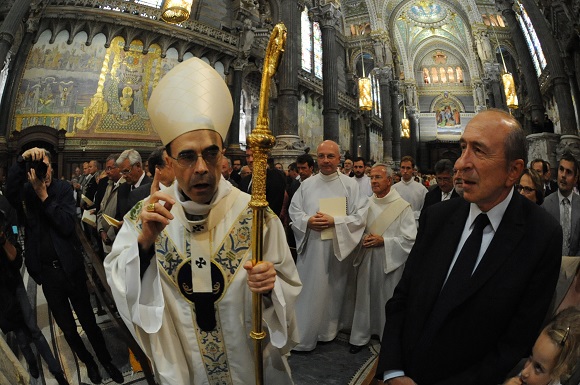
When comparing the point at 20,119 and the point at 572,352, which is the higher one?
the point at 20,119

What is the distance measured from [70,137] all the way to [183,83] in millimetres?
11569

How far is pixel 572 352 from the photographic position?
1.23m

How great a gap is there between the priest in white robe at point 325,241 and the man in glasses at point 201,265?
206 centimetres

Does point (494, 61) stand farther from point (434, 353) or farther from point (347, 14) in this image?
point (434, 353)

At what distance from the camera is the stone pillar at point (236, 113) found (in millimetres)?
13055

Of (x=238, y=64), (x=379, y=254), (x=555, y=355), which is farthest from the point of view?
(x=238, y=64)

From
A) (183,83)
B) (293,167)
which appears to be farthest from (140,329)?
(293,167)

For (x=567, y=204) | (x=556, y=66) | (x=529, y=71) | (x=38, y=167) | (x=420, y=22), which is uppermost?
(x=420, y=22)

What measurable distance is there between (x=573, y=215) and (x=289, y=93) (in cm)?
686

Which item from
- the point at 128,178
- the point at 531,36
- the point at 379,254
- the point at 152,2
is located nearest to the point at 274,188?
the point at 379,254

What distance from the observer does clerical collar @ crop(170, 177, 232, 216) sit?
4.79 feet

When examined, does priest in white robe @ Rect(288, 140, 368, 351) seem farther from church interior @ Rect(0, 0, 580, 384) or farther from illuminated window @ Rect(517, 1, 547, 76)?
illuminated window @ Rect(517, 1, 547, 76)

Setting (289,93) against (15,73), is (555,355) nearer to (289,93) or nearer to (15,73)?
(289,93)

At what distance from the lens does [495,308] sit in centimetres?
127
